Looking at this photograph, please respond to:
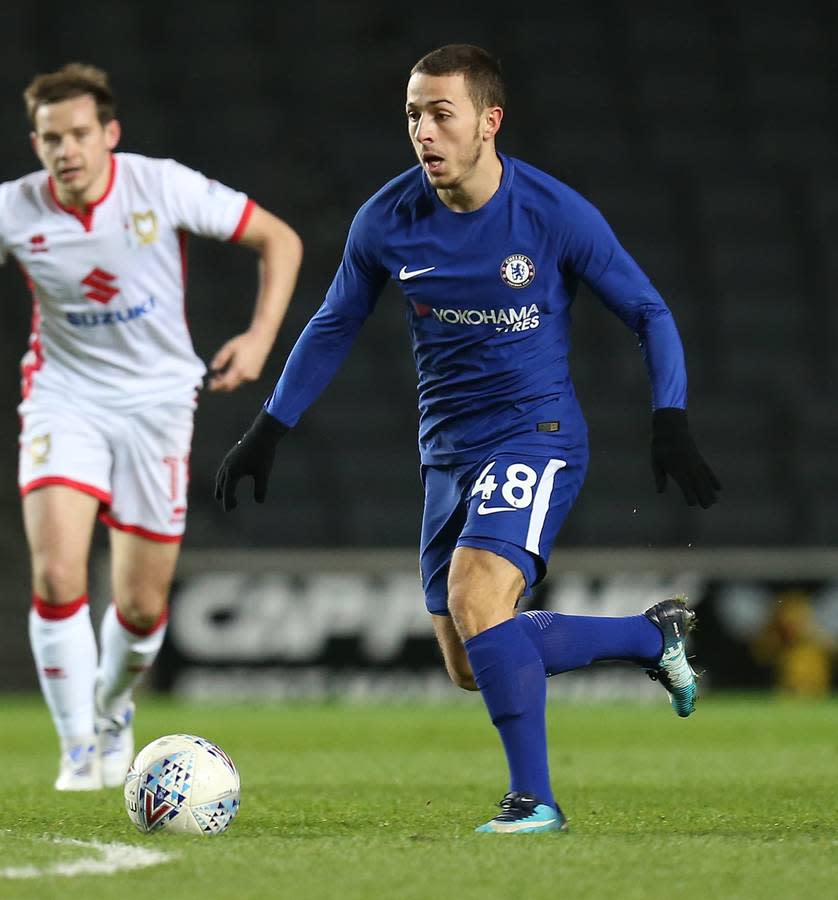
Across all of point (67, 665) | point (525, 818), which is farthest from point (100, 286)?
point (525, 818)

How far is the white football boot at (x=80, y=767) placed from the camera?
534 cm

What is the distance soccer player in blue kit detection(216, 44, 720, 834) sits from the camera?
4.15 m

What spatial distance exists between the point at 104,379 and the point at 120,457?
0.83 ft

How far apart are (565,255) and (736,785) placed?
6.69 feet

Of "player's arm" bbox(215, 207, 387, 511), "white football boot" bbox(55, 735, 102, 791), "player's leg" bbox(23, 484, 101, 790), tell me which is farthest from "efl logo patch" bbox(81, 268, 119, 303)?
"white football boot" bbox(55, 735, 102, 791)

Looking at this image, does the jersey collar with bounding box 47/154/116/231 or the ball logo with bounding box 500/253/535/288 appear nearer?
the ball logo with bounding box 500/253/535/288

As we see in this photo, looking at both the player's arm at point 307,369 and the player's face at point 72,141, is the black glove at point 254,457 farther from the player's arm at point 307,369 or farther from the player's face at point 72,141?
the player's face at point 72,141

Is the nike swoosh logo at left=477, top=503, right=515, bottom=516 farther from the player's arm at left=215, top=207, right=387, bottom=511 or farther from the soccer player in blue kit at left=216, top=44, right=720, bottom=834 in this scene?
the player's arm at left=215, top=207, right=387, bottom=511

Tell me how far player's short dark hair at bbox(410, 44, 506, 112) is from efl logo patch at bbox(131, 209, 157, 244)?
1465 mm

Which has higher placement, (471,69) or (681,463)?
(471,69)

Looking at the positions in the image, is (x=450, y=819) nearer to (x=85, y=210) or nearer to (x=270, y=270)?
Result: (x=270, y=270)

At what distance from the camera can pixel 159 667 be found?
Result: 1010 cm

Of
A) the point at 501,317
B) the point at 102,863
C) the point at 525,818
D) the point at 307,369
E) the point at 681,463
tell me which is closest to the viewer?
the point at 102,863

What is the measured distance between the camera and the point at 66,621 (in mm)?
5484
